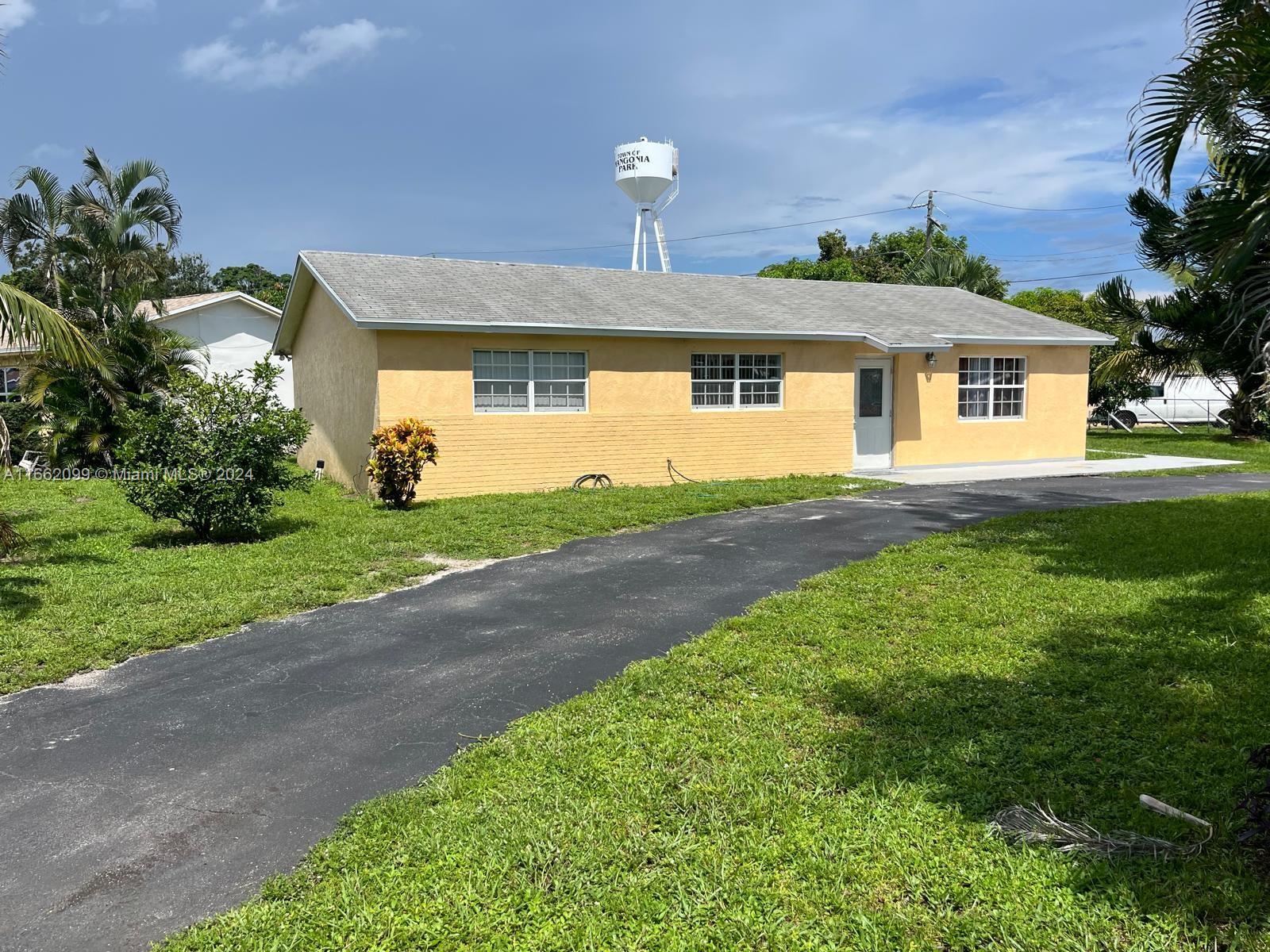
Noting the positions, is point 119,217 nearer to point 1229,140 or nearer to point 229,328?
point 229,328

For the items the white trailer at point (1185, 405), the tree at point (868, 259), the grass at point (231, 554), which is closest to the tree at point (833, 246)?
the tree at point (868, 259)

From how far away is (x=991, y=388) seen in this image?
64.4 feet

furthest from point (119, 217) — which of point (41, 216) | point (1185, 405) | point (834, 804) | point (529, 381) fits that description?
point (1185, 405)

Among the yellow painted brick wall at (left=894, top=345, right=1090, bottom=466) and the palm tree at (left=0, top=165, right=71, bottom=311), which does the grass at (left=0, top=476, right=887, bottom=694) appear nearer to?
the yellow painted brick wall at (left=894, top=345, right=1090, bottom=466)

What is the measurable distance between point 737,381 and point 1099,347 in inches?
645

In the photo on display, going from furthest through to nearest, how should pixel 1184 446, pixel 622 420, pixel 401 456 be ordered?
pixel 1184 446, pixel 622 420, pixel 401 456

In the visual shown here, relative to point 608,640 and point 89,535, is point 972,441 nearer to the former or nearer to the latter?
point 608,640

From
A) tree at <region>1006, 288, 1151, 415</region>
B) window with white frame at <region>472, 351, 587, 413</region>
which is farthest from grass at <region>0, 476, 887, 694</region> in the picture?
tree at <region>1006, 288, 1151, 415</region>

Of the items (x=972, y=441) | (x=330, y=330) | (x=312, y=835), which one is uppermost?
(x=330, y=330)

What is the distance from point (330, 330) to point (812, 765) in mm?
15105

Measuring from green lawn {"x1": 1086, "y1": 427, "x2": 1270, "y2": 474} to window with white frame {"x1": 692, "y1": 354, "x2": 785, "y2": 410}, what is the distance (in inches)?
310

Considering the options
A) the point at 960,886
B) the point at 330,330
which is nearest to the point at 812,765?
the point at 960,886

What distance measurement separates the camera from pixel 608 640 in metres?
6.67

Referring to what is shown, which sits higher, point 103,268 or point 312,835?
point 103,268
